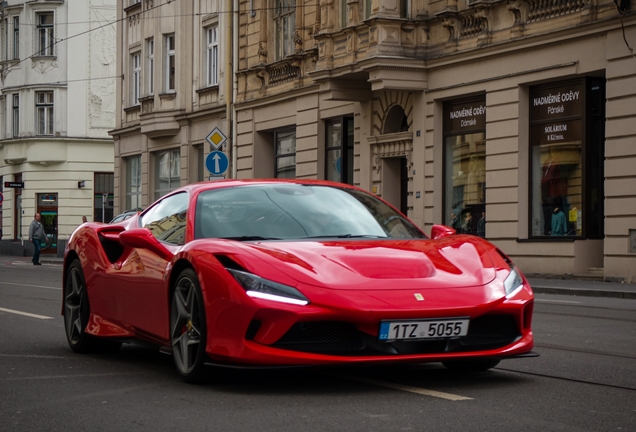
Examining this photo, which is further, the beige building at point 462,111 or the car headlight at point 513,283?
the beige building at point 462,111

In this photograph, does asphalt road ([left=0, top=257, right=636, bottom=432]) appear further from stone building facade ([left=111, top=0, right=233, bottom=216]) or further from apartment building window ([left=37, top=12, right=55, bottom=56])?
apartment building window ([left=37, top=12, right=55, bottom=56])

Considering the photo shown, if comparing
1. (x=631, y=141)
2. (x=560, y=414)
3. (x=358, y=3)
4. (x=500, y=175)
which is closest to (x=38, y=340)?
(x=560, y=414)

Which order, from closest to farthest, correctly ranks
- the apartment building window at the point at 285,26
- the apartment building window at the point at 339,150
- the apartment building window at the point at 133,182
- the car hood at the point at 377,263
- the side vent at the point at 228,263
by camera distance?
the car hood at the point at 377,263 → the side vent at the point at 228,263 → the apartment building window at the point at 339,150 → the apartment building window at the point at 285,26 → the apartment building window at the point at 133,182

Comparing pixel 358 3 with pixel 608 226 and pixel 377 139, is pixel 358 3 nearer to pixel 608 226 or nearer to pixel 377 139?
pixel 377 139

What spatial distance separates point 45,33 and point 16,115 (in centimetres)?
406

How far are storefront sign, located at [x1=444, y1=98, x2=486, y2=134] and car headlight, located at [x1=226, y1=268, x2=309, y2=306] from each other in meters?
19.6

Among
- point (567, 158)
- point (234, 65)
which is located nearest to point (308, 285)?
point (567, 158)

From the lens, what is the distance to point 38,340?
1010 cm

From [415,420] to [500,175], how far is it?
1952 cm

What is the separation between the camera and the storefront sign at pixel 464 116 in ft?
84.1

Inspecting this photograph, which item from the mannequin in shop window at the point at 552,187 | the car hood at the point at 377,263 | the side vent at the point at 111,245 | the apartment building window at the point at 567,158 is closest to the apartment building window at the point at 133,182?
the apartment building window at the point at 567,158

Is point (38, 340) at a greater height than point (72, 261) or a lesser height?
lesser

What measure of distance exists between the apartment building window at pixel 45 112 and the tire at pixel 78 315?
1788 inches

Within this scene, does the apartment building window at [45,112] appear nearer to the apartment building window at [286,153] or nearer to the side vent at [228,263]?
the apartment building window at [286,153]
